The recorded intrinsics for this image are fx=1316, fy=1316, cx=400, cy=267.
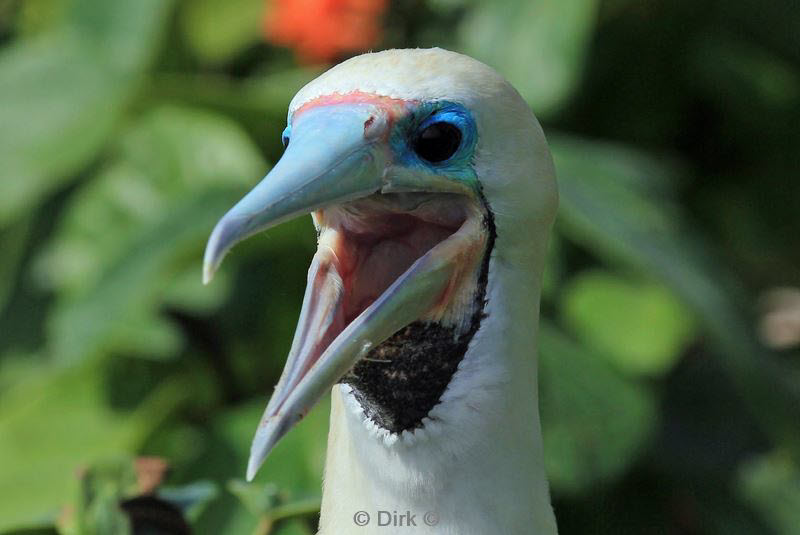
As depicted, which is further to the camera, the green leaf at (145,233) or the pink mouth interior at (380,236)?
the green leaf at (145,233)

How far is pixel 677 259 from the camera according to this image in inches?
85.5

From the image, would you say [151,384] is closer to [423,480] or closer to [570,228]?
[570,228]

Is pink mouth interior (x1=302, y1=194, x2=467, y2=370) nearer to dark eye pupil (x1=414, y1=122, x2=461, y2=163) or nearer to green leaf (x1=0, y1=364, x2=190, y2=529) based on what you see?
dark eye pupil (x1=414, y1=122, x2=461, y2=163)

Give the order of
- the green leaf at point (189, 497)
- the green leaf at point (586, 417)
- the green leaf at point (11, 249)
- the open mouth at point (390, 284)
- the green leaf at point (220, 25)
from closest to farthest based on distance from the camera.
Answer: the open mouth at point (390, 284)
the green leaf at point (189, 497)
the green leaf at point (586, 417)
the green leaf at point (11, 249)
the green leaf at point (220, 25)

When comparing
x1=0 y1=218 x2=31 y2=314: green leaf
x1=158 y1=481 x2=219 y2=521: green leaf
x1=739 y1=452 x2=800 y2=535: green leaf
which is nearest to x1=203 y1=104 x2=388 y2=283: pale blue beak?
x1=158 y1=481 x2=219 y2=521: green leaf

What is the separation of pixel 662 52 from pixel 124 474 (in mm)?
1889

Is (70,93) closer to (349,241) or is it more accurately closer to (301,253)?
(301,253)

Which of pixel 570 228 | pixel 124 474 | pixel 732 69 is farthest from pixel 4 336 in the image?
pixel 732 69

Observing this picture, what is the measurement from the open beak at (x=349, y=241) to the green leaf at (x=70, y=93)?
63.0 inches

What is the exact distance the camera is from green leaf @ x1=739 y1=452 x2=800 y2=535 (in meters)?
2.33

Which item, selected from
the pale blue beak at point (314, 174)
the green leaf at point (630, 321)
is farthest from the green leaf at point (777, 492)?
the pale blue beak at point (314, 174)

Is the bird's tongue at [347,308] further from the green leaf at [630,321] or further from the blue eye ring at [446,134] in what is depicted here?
the green leaf at [630,321]

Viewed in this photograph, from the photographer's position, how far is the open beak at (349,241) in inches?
34.9

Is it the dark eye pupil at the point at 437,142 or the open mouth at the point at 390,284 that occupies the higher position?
the dark eye pupil at the point at 437,142
